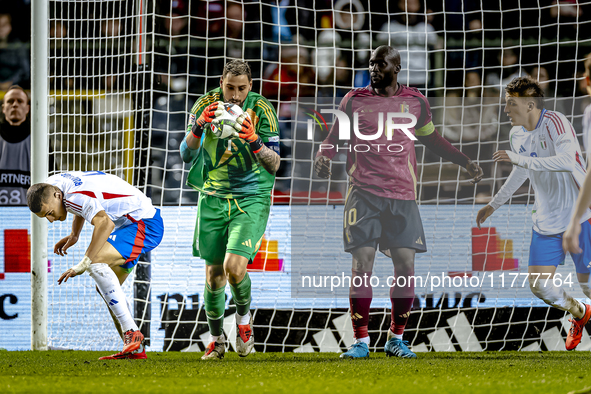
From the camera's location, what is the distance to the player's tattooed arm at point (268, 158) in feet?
10.8

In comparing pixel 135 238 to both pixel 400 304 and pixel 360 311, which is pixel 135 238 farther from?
pixel 400 304

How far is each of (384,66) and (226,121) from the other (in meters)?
0.97

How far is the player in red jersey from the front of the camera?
3398 mm

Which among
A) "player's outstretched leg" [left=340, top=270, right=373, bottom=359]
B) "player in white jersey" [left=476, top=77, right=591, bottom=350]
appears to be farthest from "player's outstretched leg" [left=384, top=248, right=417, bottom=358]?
"player in white jersey" [left=476, top=77, right=591, bottom=350]

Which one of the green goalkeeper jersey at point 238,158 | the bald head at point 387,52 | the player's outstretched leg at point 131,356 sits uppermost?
the bald head at point 387,52

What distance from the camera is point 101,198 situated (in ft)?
10.5

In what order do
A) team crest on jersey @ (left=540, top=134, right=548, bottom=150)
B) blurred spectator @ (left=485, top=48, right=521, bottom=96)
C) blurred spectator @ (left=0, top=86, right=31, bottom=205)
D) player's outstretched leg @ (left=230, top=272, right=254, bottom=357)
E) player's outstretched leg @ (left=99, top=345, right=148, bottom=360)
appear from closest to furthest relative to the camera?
1. player's outstretched leg @ (left=99, top=345, right=148, bottom=360)
2. player's outstretched leg @ (left=230, top=272, right=254, bottom=357)
3. team crest on jersey @ (left=540, top=134, right=548, bottom=150)
4. blurred spectator @ (left=485, top=48, right=521, bottom=96)
5. blurred spectator @ (left=0, top=86, right=31, bottom=205)

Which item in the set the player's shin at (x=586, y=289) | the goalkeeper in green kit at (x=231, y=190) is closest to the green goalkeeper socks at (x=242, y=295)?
the goalkeeper in green kit at (x=231, y=190)

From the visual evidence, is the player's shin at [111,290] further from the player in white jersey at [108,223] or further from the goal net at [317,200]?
the goal net at [317,200]

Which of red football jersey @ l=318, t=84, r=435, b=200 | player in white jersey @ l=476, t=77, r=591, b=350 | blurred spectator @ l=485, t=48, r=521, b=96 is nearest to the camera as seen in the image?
red football jersey @ l=318, t=84, r=435, b=200

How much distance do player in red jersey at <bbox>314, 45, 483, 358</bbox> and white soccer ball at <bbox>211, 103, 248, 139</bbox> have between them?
0.52 m

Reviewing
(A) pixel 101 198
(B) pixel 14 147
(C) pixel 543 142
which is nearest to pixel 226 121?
(A) pixel 101 198

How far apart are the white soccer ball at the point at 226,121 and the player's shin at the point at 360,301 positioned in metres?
1.01

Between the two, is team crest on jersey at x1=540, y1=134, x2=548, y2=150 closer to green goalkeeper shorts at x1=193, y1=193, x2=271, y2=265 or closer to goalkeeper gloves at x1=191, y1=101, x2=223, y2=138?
green goalkeeper shorts at x1=193, y1=193, x2=271, y2=265
